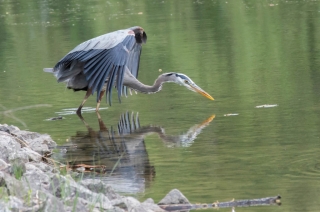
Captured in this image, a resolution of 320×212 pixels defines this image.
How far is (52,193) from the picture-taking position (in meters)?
5.63

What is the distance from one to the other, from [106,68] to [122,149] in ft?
6.31

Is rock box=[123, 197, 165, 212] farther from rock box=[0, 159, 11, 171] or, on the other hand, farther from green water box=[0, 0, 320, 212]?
rock box=[0, 159, 11, 171]

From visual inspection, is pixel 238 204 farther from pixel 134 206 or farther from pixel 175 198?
pixel 134 206

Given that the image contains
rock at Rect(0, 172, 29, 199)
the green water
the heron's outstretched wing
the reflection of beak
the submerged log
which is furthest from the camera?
the reflection of beak

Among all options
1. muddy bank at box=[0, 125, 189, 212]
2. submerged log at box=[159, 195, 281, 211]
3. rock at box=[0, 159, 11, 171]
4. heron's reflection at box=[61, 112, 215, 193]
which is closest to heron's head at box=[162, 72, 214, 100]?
heron's reflection at box=[61, 112, 215, 193]

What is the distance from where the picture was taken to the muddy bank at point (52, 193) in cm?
504

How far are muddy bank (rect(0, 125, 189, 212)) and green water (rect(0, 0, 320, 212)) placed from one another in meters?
0.37

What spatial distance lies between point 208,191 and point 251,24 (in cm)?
1282

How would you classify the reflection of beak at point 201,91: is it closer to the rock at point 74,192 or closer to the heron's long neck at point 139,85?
the heron's long neck at point 139,85

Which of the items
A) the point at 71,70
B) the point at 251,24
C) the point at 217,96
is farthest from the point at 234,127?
the point at 251,24

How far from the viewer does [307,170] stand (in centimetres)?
670

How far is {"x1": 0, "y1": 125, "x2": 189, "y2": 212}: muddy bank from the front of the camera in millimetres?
5035

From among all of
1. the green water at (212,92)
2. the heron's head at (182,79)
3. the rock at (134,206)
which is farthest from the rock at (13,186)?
the heron's head at (182,79)

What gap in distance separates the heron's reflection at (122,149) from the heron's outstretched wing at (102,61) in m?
0.45
